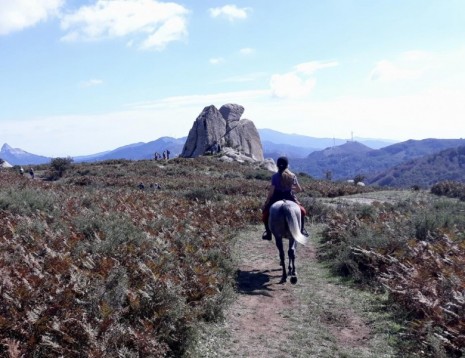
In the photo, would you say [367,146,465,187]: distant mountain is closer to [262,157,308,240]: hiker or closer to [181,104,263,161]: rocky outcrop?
[181,104,263,161]: rocky outcrop

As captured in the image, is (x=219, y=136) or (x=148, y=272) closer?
(x=148, y=272)

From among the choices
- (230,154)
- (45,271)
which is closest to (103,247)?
(45,271)

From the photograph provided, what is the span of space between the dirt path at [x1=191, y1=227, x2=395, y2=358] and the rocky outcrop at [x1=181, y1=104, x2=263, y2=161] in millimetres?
46651

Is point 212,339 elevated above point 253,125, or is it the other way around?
point 253,125

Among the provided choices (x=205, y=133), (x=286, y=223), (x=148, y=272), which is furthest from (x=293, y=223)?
(x=205, y=133)

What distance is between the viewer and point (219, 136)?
58812 millimetres

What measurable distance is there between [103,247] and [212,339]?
249 centimetres

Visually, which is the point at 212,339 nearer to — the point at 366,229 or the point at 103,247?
the point at 103,247

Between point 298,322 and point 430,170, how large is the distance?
6514 inches

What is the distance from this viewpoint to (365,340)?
→ 6.76m

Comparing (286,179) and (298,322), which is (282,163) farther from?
(298,322)

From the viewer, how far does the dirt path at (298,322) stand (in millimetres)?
6371

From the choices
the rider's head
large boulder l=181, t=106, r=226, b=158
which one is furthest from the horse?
large boulder l=181, t=106, r=226, b=158

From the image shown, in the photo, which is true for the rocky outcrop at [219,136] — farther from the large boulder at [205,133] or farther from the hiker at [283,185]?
the hiker at [283,185]
